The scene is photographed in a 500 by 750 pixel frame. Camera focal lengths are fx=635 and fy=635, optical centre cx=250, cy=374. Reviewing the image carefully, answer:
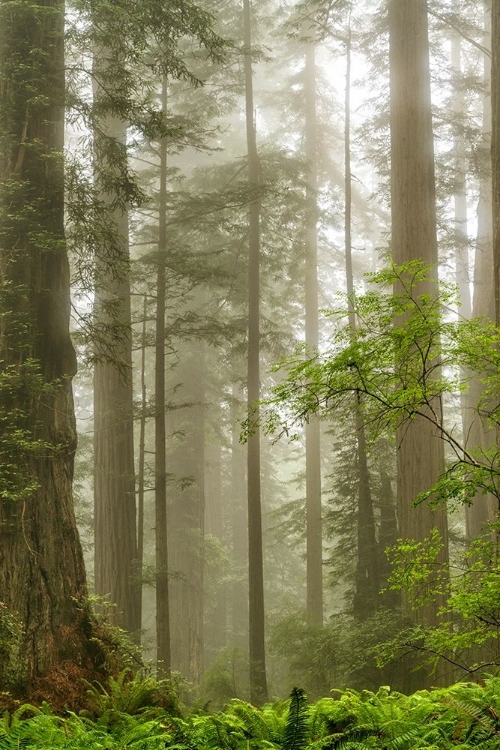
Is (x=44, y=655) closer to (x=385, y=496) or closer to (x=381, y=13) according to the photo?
(x=385, y=496)

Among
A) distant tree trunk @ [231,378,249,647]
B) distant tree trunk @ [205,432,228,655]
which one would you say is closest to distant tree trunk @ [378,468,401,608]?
distant tree trunk @ [205,432,228,655]

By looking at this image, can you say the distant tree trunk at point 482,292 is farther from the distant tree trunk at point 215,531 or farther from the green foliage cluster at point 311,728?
the green foliage cluster at point 311,728

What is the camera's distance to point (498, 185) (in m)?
5.66

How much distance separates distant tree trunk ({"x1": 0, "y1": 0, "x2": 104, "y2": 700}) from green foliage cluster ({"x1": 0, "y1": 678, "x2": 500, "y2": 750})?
1.45m

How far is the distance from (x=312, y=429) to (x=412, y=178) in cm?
1071

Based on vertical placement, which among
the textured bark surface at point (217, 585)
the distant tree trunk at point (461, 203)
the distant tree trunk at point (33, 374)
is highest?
the distant tree trunk at point (461, 203)

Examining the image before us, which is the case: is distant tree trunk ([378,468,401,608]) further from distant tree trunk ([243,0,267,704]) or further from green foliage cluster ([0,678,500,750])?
green foliage cluster ([0,678,500,750])

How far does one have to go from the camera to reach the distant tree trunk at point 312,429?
15.7 m

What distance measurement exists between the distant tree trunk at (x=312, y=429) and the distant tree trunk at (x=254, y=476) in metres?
1.64

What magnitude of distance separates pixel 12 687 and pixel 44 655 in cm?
37

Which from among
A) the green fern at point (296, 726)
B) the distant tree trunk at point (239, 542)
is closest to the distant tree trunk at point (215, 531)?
the distant tree trunk at point (239, 542)

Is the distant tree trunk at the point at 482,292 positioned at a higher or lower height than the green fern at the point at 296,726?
higher

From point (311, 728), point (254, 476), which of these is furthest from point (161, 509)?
point (311, 728)

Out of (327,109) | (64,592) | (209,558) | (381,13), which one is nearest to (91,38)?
(64,592)
